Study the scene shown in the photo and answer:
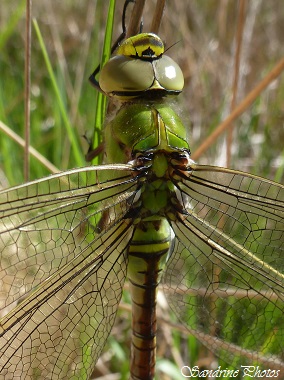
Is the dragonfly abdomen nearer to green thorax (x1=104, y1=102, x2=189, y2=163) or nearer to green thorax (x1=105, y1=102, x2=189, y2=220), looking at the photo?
green thorax (x1=105, y1=102, x2=189, y2=220)

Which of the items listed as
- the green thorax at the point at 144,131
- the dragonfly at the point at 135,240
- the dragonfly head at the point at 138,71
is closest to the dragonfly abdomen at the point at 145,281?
the dragonfly at the point at 135,240

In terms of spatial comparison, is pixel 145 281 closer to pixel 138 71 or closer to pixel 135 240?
pixel 135 240

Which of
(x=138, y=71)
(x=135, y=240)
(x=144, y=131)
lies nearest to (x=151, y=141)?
(x=144, y=131)

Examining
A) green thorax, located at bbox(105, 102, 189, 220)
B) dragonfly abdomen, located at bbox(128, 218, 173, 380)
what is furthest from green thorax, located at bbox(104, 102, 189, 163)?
dragonfly abdomen, located at bbox(128, 218, 173, 380)

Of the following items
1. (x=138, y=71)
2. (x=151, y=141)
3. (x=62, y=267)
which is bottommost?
(x=62, y=267)

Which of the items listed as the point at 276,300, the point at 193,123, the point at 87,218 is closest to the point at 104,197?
the point at 87,218
